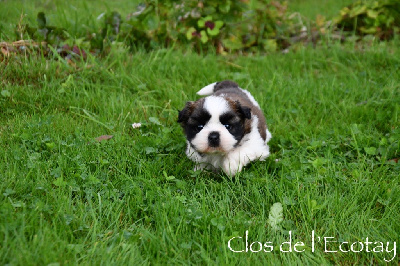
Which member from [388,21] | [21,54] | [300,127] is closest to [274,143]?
[300,127]

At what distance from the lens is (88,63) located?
5.43m

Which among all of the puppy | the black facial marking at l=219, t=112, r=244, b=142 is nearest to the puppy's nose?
the puppy

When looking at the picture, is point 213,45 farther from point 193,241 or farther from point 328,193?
point 193,241

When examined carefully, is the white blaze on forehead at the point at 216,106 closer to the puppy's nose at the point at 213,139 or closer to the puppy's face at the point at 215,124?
the puppy's face at the point at 215,124

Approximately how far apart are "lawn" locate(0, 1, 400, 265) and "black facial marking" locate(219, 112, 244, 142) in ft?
1.13

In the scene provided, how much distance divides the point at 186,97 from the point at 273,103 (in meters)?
0.98

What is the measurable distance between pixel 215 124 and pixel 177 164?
24.6 inches

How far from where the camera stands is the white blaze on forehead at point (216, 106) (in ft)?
11.5

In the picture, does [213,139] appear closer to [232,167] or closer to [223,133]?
[223,133]

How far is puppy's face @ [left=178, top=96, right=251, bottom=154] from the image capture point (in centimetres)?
340

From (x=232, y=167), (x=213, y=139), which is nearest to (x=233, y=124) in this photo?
(x=213, y=139)

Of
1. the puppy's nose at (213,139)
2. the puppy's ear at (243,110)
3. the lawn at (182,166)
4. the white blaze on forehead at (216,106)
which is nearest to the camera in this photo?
the lawn at (182,166)

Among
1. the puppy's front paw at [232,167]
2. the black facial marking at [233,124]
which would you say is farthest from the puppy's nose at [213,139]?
the puppy's front paw at [232,167]

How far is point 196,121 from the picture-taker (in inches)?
140
